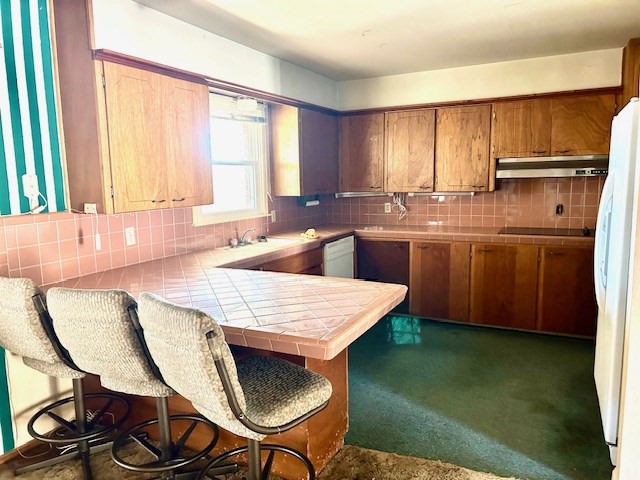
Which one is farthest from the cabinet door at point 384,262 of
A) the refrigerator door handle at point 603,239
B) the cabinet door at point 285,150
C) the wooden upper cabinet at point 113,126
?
the wooden upper cabinet at point 113,126

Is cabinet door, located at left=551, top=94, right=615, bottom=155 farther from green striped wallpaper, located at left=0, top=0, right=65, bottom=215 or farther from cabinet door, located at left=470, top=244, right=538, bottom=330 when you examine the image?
green striped wallpaper, located at left=0, top=0, right=65, bottom=215

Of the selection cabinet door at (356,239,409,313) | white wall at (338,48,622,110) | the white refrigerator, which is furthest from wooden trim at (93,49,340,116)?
the white refrigerator

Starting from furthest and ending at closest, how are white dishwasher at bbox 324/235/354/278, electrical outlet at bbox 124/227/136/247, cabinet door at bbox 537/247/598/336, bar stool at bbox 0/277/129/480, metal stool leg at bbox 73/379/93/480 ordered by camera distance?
white dishwasher at bbox 324/235/354/278 → cabinet door at bbox 537/247/598/336 → electrical outlet at bbox 124/227/136/247 → metal stool leg at bbox 73/379/93/480 → bar stool at bbox 0/277/129/480

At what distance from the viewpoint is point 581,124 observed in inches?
155

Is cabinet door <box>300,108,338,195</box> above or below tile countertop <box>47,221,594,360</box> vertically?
above

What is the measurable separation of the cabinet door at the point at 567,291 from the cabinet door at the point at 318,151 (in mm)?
2076

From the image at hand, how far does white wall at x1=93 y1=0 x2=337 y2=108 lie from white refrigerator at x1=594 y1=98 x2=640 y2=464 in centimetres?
247

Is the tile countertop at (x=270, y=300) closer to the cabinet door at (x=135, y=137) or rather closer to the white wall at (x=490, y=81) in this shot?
the cabinet door at (x=135, y=137)

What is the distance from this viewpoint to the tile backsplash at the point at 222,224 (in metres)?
2.44

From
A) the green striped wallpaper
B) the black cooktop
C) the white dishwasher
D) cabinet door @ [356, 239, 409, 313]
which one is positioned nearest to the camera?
the green striped wallpaper

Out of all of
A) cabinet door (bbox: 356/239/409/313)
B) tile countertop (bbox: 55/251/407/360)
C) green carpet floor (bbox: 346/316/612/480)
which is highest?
tile countertop (bbox: 55/251/407/360)

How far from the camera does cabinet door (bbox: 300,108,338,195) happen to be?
4.30m

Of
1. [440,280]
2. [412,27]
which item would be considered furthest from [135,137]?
[440,280]

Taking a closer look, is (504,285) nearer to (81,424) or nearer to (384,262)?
(384,262)
